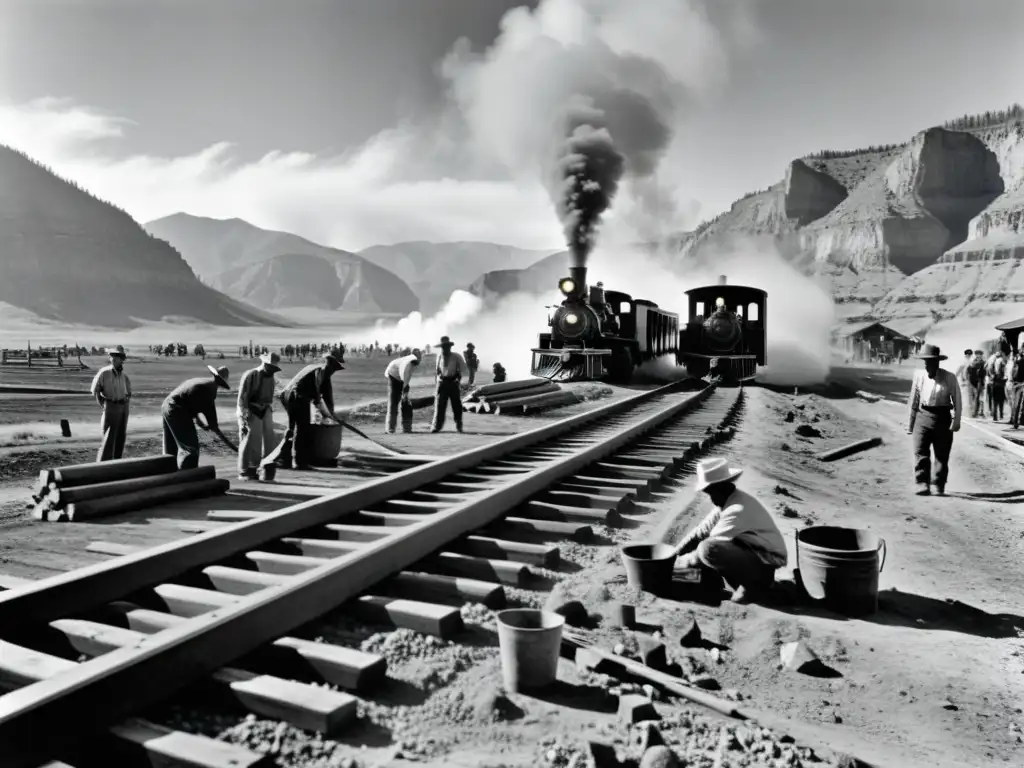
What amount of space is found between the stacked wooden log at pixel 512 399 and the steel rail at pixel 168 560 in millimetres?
10077

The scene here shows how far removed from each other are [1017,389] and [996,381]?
5.97 feet

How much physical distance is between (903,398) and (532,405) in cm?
1846

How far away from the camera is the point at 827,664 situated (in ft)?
13.2

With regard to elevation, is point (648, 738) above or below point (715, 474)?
below

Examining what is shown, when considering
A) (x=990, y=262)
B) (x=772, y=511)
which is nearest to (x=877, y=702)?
(x=772, y=511)

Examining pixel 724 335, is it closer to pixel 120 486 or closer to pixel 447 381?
pixel 447 381

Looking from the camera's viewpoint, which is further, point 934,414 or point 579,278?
point 579,278

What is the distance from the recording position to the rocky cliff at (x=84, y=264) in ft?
456

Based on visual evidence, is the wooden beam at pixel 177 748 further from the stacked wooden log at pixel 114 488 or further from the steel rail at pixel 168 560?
the stacked wooden log at pixel 114 488

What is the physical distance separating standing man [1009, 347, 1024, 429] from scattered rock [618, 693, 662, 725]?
59.1 ft

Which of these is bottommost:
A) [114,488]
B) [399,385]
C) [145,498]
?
[145,498]

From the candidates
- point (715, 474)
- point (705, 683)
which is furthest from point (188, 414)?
point (705, 683)

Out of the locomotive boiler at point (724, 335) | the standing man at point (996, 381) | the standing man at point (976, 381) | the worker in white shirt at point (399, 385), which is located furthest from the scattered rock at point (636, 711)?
the locomotive boiler at point (724, 335)

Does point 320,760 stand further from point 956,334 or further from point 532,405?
point 956,334
